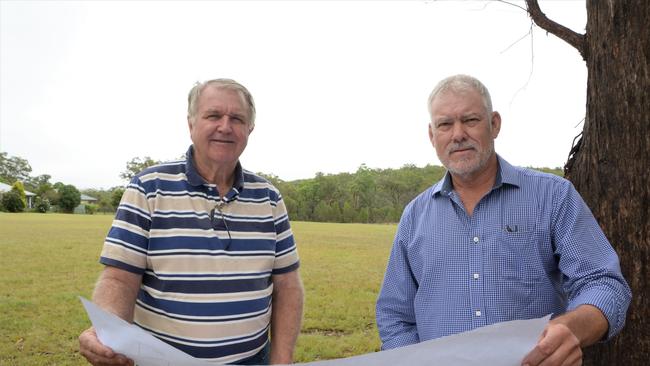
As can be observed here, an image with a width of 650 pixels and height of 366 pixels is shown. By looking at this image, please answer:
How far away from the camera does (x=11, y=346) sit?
7.40m

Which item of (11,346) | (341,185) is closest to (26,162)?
(341,185)

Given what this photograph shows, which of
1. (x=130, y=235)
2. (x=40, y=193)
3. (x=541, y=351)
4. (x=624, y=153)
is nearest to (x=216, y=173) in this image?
(x=130, y=235)

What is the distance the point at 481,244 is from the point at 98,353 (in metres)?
1.70

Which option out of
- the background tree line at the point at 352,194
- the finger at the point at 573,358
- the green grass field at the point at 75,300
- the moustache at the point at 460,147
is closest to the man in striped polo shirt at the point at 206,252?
the moustache at the point at 460,147

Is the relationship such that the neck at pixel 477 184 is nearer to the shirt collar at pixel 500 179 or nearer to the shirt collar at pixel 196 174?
the shirt collar at pixel 500 179

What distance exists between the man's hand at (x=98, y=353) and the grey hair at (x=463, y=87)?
1757 mm

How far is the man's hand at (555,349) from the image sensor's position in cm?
178

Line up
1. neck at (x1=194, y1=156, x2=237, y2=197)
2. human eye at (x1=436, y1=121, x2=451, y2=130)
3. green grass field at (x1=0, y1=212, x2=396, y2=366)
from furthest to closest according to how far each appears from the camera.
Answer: green grass field at (x1=0, y1=212, x2=396, y2=366)
neck at (x1=194, y1=156, x2=237, y2=197)
human eye at (x1=436, y1=121, x2=451, y2=130)

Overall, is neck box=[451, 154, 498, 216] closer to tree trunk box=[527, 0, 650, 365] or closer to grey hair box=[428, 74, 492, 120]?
grey hair box=[428, 74, 492, 120]

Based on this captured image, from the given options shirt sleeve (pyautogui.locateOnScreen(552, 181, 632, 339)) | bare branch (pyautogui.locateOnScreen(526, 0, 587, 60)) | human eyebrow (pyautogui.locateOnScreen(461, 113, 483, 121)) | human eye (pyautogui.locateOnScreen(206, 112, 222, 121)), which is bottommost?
shirt sleeve (pyautogui.locateOnScreen(552, 181, 632, 339))

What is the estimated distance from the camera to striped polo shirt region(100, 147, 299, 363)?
8.14ft

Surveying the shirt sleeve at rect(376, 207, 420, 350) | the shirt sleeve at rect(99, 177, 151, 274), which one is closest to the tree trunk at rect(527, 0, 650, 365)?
the shirt sleeve at rect(376, 207, 420, 350)

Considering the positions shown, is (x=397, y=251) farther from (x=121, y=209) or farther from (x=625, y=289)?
(x=121, y=209)

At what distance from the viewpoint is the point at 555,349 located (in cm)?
178
